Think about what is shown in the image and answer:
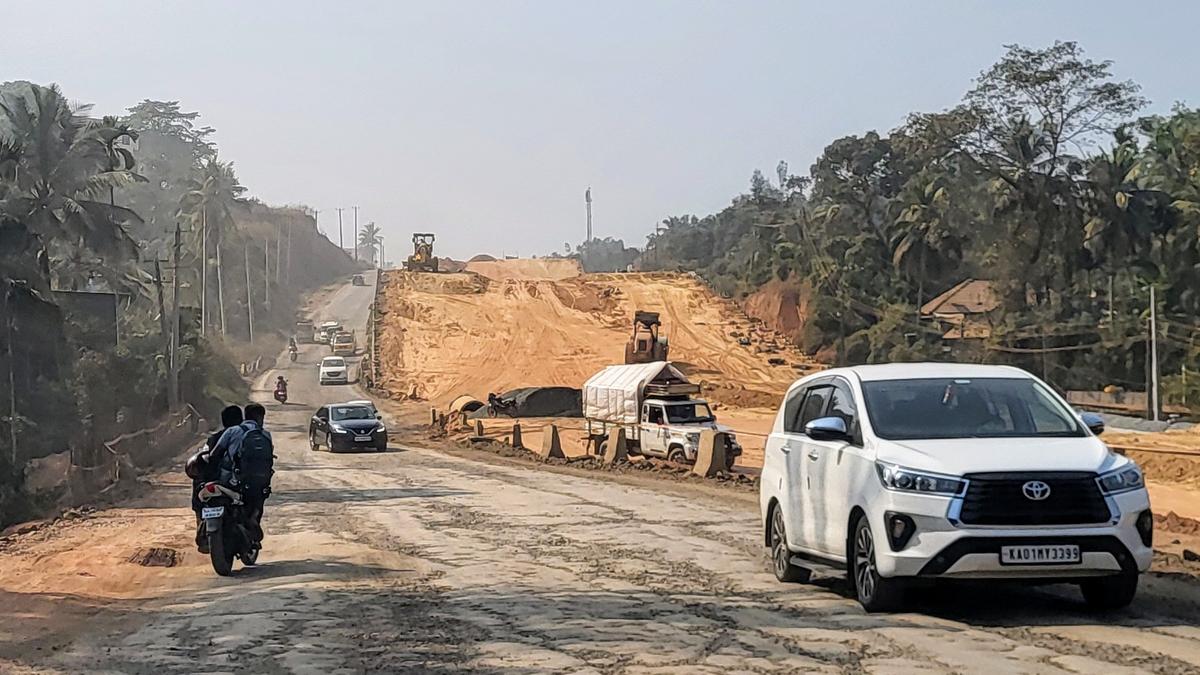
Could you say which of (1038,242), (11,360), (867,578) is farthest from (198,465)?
(1038,242)

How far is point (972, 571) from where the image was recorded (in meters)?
9.16

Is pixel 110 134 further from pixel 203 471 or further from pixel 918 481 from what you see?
pixel 918 481

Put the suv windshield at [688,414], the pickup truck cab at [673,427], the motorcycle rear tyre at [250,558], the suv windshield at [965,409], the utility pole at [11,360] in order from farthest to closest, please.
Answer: the suv windshield at [688,414]
the utility pole at [11,360]
the pickup truck cab at [673,427]
the motorcycle rear tyre at [250,558]
the suv windshield at [965,409]

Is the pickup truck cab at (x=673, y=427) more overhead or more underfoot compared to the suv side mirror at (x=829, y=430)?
more underfoot

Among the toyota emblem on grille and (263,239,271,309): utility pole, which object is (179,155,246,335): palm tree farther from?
the toyota emblem on grille

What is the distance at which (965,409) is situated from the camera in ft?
34.1

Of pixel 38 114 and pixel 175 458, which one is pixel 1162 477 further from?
pixel 38 114

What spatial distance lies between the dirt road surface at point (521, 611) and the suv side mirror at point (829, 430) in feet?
4.23

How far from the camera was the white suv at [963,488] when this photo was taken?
9156 mm

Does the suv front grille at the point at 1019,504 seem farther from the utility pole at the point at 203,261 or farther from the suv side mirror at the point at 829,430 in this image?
the utility pole at the point at 203,261

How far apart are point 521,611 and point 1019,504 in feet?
12.9

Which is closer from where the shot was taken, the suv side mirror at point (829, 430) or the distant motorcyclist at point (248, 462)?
the suv side mirror at point (829, 430)

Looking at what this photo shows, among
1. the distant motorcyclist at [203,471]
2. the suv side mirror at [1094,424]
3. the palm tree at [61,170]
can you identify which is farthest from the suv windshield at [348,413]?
the suv side mirror at [1094,424]

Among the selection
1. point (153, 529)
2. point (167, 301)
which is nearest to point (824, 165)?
point (167, 301)
